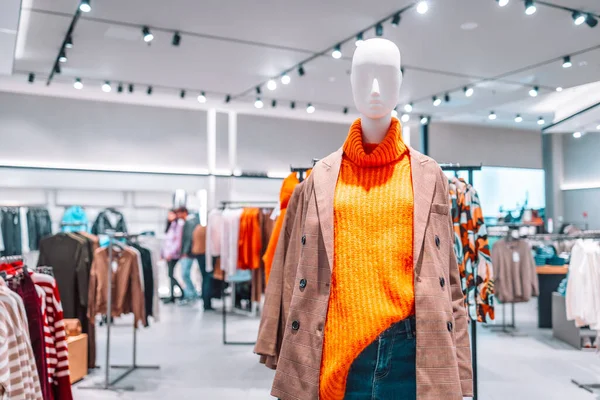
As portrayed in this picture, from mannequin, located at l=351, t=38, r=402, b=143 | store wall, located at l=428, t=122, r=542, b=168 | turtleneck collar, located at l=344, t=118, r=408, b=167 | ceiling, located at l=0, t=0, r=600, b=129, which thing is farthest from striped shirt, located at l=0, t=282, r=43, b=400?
store wall, located at l=428, t=122, r=542, b=168

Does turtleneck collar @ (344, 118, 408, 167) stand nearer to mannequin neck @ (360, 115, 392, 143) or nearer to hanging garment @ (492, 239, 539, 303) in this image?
mannequin neck @ (360, 115, 392, 143)

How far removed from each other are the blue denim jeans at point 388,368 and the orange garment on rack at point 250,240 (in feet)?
16.0

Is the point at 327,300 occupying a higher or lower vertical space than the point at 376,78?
lower

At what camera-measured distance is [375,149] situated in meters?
1.46

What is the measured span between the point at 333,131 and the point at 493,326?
5512 mm

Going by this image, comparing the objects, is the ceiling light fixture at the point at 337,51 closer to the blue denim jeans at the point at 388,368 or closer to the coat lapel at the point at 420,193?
the coat lapel at the point at 420,193

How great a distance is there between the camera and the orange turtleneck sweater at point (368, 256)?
4.35 ft

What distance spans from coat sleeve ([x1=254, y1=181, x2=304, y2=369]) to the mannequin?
35 centimetres

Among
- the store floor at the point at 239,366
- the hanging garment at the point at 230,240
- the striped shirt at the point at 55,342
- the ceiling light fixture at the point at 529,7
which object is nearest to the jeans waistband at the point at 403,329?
the striped shirt at the point at 55,342

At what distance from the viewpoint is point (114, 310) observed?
4.58 metres

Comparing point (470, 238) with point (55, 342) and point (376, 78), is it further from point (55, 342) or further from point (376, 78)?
point (55, 342)

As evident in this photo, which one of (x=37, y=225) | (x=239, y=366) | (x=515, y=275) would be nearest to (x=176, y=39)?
(x=239, y=366)

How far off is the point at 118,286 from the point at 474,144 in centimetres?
887

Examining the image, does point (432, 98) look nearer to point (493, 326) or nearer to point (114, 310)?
point (493, 326)
